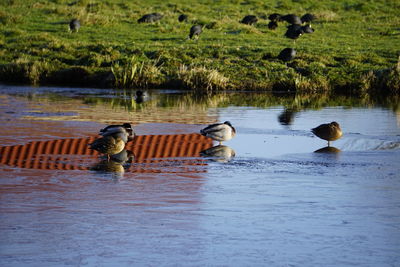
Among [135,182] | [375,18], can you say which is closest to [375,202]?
[135,182]

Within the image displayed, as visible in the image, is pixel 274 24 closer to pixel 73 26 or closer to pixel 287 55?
pixel 73 26

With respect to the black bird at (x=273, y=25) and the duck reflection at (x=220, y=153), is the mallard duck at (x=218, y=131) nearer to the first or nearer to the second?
the duck reflection at (x=220, y=153)

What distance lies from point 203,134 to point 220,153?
67cm

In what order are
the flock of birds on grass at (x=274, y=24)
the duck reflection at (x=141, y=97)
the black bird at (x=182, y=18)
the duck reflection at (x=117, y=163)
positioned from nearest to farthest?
1. the duck reflection at (x=117, y=163)
2. the duck reflection at (x=141, y=97)
3. the flock of birds on grass at (x=274, y=24)
4. the black bird at (x=182, y=18)

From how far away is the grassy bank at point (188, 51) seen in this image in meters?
25.8

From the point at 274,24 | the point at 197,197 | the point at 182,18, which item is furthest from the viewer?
the point at 182,18

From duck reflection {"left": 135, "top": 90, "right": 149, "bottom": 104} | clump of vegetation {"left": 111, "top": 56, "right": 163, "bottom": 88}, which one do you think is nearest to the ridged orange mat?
duck reflection {"left": 135, "top": 90, "right": 149, "bottom": 104}

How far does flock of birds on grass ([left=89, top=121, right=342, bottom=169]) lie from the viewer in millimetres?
11312

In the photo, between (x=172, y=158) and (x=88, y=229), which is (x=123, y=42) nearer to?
(x=172, y=158)

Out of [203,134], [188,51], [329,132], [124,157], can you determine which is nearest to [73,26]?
[188,51]

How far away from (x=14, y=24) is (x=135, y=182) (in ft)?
96.8

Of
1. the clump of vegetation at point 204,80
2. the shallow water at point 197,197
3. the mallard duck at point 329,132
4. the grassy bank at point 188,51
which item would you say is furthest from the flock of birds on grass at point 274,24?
the mallard duck at point 329,132

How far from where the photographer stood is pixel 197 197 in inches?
356

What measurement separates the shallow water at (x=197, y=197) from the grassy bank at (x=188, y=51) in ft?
30.5
